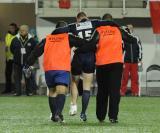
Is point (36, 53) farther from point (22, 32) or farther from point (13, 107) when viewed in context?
point (22, 32)

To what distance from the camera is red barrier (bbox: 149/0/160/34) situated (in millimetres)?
22547

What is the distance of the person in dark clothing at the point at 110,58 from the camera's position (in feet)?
38.6

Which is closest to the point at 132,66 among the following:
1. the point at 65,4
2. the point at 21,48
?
the point at 65,4

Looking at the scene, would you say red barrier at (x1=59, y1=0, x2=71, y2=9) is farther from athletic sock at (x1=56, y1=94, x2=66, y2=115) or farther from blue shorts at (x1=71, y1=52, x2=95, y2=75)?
athletic sock at (x1=56, y1=94, x2=66, y2=115)

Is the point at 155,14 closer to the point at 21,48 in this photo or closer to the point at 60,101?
the point at 21,48

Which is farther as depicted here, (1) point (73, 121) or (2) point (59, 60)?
(1) point (73, 121)

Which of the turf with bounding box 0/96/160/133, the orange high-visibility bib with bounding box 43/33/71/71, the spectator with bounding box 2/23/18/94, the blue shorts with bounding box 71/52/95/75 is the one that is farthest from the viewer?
the spectator with bounding box 2/23/18/94

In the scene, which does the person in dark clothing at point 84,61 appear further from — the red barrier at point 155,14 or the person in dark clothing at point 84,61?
the red barrier at point 155,14

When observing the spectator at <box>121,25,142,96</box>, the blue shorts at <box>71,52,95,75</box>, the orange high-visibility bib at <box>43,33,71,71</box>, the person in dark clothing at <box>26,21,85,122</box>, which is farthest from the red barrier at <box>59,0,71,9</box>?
the orange high-visibility bib at <box>43,33,71,71</box>

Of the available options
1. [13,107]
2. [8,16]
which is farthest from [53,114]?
[8,16]

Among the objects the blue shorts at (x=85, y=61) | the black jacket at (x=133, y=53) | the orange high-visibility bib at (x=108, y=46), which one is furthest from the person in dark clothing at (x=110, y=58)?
the black jacket at (x=133, y=53)

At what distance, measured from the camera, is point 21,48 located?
72.8 ft

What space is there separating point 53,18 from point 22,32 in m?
1.52

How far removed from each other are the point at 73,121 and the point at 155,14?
10.8 metres
